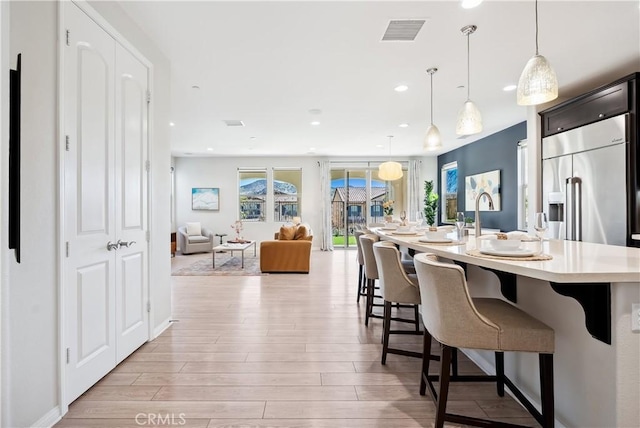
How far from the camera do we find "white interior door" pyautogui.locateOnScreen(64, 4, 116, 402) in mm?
1970

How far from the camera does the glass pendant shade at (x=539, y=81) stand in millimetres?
2045

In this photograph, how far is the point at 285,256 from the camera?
612 centimetres

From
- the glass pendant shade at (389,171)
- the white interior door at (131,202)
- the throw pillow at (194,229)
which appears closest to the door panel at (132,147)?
the white interior door at (131,202)

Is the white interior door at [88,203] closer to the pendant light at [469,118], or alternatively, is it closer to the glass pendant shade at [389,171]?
the pendant light at [469,118]

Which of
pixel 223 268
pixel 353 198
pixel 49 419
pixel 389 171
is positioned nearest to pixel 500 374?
pixel 49 419

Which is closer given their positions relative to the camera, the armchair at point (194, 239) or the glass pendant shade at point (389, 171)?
the glass pendant shade at point (389, 171)

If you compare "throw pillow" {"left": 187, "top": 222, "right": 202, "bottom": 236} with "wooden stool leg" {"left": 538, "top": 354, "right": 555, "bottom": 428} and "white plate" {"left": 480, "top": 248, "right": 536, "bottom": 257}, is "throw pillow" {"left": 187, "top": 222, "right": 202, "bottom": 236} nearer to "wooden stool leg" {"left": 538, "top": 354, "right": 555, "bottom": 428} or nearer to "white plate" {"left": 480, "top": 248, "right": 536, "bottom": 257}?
"white plate" {"left": 480, "top": 248, "right": 536, "bottom": 257}

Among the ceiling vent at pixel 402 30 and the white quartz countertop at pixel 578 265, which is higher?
the ceiling vent at pixel 402 30

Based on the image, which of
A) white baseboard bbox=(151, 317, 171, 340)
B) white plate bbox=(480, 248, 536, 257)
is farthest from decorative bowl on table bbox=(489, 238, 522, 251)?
white baseboard bbox=(151, 317, 171, 340)

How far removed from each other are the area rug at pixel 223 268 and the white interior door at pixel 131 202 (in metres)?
3.26

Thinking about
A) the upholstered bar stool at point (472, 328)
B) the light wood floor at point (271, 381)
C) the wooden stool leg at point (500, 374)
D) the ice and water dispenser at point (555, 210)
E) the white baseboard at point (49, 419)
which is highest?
the ice and water dispenser at point (555, 210)

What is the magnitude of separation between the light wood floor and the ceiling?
9.10 feet

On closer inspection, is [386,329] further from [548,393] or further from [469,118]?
[469,118]

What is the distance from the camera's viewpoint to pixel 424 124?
6.19 metres
